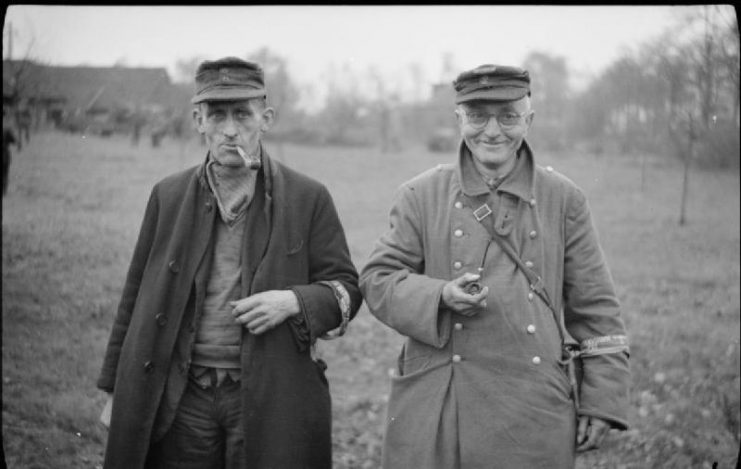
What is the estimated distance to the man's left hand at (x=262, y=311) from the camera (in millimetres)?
2951

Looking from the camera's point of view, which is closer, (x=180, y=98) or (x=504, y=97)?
(x=504, y=97)

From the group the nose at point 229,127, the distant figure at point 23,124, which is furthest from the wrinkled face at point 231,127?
the distant figure at point 23,124

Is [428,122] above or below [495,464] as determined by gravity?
above

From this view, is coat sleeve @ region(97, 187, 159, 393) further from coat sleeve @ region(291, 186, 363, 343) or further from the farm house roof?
the farm house roof

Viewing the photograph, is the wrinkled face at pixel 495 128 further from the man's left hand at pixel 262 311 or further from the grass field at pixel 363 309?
the grass field at pixel 363 309

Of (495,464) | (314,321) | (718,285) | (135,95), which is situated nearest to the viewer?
(495,464)

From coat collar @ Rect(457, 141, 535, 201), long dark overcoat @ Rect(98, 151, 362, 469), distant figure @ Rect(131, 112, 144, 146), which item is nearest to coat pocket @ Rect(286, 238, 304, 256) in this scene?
long dark overcoat @ Rect(98, 151, 362, 469)

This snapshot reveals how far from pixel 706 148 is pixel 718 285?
4.24 feet

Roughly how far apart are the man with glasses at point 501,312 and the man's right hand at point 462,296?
0.05 ft

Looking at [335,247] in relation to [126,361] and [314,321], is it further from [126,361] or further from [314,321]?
[126,361]

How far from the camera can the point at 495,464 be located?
9.37 ft

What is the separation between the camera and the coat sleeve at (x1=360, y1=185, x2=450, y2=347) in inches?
112

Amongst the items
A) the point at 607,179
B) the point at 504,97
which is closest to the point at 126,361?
the point at 504,97

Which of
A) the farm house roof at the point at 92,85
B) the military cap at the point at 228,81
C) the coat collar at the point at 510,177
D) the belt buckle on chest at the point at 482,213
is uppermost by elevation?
→ the farm house roof at the point at 92,85
